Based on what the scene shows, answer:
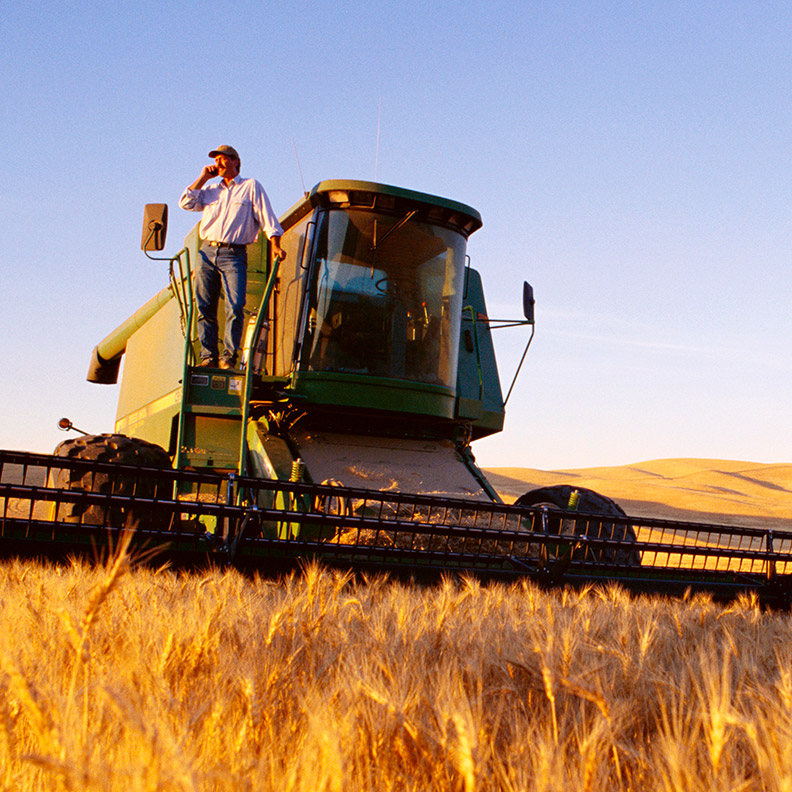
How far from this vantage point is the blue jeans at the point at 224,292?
585 centimetres

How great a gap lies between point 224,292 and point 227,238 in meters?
0.37

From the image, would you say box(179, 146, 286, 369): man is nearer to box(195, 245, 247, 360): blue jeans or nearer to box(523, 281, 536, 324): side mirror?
box(195, 245, 247, 360): blue jeans

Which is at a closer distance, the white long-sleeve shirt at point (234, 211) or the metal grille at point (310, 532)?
the metal grille at point (310, 532)

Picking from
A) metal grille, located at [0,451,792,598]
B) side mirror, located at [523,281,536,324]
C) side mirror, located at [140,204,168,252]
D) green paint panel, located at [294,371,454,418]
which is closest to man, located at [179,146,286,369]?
side mirror, located at [140,204,168,252]

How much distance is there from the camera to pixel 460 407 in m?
6.82

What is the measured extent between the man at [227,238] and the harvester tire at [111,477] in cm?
73

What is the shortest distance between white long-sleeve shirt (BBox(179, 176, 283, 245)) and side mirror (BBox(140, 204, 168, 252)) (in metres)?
0.28

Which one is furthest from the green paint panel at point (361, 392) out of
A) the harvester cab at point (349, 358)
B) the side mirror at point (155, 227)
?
the side mirror at point (155, 227)

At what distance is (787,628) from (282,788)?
303 centimetres

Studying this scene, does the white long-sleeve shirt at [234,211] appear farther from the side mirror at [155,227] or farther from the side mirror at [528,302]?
the side mirror at [528,302]

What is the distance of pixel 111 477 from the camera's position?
507cm

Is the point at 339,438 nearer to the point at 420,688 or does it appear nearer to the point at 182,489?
the point at 182,489

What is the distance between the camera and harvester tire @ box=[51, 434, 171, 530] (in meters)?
5.17

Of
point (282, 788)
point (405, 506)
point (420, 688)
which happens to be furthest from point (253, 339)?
point (282, 788)
